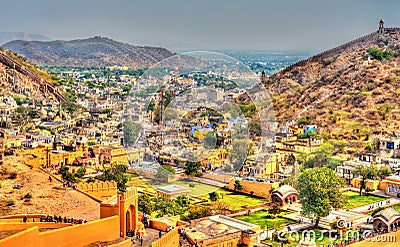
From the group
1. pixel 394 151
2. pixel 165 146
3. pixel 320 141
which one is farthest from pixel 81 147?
pixel 394 151

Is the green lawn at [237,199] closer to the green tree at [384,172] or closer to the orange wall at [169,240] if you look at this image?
the green tree at [384,172]

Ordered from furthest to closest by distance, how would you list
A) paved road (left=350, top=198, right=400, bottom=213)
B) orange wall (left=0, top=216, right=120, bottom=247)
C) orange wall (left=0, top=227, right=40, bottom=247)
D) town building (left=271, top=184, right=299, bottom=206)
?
town building (left=271, top=184, right=299, bottom=206)
paved road (left=350, top=198, right=400, bottom=213)
orange wall (left=0, top=216, right=120, bottom=247)
orange wall (left=0, top=227, right=40, bottom=247)

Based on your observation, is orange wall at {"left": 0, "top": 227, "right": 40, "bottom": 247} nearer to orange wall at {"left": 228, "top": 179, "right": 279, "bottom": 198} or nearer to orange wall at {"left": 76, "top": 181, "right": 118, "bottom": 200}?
orange wall at {"left": 76, "top": 181, "right": 118, "bottom": 200}

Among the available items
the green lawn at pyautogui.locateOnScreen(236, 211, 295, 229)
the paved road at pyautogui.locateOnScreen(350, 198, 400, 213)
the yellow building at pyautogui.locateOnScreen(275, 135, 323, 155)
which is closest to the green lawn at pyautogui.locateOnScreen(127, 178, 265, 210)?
the green lawn at pyautogui.locateOnScreen(236, 211, 295, 229)

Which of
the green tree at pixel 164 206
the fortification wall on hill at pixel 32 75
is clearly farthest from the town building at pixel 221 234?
the fortification wall on hill at pixel 32 75

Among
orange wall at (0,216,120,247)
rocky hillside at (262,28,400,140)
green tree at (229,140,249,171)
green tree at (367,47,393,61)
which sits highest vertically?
green tree at (367,47,393,61)

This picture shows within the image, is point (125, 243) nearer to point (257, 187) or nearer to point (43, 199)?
point (43, 199)

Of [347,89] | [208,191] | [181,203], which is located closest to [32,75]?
[347,89]
